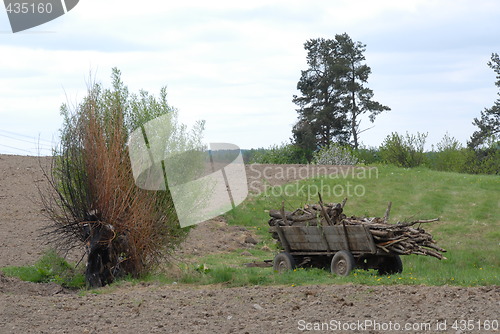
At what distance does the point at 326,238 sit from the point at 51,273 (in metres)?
5.61

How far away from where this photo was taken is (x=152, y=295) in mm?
9836

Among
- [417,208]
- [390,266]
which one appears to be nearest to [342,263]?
[390,266]

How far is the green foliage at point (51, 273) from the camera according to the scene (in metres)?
12.3

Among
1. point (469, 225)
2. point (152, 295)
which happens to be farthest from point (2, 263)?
point (469, 225)

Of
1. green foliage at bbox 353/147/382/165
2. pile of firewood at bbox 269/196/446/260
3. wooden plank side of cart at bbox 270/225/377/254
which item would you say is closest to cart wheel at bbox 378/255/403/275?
pile of firewood at bbox 269/196/446/260

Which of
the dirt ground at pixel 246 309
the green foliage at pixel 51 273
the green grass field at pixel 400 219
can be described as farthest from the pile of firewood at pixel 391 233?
the green foliage at pixel 51 273

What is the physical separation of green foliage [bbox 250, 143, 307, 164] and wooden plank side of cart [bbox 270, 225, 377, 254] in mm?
27227

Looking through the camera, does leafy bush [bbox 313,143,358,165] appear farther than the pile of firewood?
Yes

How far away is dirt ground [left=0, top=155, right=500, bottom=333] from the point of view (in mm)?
7469

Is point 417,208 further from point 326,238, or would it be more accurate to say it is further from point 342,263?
point 342,263

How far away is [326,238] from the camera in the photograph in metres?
12.3

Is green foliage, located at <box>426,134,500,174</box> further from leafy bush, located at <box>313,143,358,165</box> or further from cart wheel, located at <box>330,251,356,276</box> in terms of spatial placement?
cart wheel, located at <box>330,251,356,276</box>

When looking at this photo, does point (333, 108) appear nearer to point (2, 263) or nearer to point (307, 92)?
point (307, 92)

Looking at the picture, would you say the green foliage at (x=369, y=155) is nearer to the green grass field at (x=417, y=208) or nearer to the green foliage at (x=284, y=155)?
the green foliage at (x=284, y=155)
